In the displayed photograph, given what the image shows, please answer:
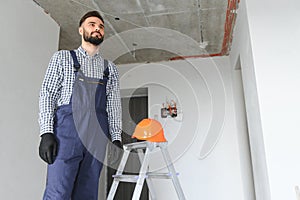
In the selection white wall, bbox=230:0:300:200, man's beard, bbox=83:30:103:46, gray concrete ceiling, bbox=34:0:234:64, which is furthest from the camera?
gray concrete ceiling, bbox=34:0:234:64

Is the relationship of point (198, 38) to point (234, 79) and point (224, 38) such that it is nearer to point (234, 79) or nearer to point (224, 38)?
point (224, 38)

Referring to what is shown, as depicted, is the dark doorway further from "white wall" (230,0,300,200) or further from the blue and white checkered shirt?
the blue and white checkered shirt

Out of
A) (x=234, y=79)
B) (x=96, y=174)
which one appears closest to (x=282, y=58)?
(x=234, y=79)

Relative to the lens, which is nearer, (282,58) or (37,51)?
(282,58)

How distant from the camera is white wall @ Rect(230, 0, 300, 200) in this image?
5.86 ft

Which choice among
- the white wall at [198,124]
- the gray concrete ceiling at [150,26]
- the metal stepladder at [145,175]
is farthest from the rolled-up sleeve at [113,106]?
the white wall at [198,124]

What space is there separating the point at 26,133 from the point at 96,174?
1142 mm

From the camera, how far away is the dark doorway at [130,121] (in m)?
3.68

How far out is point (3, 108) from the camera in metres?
1.91

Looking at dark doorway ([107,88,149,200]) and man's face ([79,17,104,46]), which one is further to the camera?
dark doorway ([107,88,149,200])

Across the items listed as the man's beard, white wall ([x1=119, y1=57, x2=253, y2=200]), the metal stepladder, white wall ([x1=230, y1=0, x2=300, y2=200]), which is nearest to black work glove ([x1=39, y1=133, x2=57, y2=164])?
the man's beard

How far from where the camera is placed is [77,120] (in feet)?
4.11

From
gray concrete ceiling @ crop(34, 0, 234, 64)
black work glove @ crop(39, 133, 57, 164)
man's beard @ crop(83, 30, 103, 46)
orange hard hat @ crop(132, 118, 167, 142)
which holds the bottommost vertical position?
black work glove @ crop(39, 133, 57, 164)

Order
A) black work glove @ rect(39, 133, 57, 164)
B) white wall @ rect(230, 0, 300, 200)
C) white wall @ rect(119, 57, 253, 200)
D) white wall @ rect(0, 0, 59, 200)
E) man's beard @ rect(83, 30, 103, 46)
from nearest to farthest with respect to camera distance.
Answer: black work glove @ rect(39, 133, 57, 164) < man's beard @ rect(83, 30, 103, 46) < white wall @ rect(230, 0, 300, 200) < white wall @ rect(0, 0, 59, 200) < white wall @ rect(119, 57, 253, 200)
